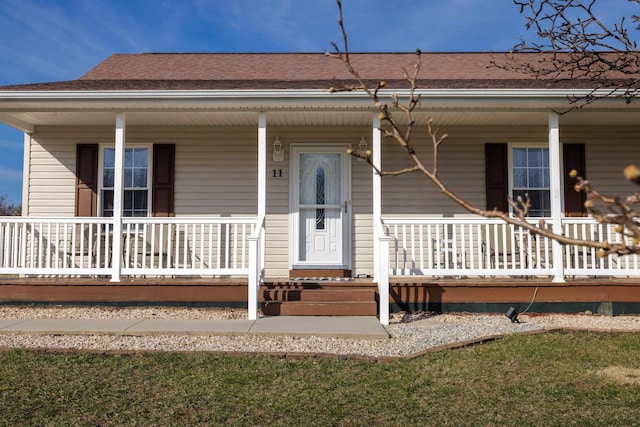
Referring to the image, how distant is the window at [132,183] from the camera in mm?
9203

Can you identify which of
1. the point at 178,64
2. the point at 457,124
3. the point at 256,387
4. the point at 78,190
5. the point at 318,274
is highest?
the point at 178,64

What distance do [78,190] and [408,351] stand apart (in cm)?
662

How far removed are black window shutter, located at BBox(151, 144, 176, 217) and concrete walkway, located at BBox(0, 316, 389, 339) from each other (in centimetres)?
283

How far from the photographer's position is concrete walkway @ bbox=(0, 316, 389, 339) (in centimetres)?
581

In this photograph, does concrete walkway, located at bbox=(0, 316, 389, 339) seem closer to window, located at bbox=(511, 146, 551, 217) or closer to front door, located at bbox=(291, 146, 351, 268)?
front door, located at bbox=(291, 146, 351, 268)

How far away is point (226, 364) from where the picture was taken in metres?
4.73

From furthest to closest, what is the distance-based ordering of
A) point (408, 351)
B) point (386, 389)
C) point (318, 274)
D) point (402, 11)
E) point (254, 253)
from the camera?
point (402, 11)
point (318, 274)
point (254, 253)
point (408, 351)
point (386, 389)

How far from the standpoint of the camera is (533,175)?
912cm

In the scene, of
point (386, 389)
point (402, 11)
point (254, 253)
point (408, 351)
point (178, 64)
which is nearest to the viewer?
point (386, 389)

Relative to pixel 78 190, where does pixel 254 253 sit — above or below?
below

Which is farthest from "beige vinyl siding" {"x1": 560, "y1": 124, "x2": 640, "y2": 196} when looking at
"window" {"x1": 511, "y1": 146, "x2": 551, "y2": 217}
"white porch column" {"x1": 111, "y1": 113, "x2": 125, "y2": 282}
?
"white porch column" {"x1": 111, "y1": 113, "x2": 125, "y2": 282}

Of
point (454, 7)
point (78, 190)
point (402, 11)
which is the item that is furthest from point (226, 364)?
point (402, 11)

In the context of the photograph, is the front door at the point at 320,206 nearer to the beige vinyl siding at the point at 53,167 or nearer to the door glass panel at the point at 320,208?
the door glass panel at the point at 320,208

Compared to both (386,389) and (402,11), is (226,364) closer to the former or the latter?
(386,389)
